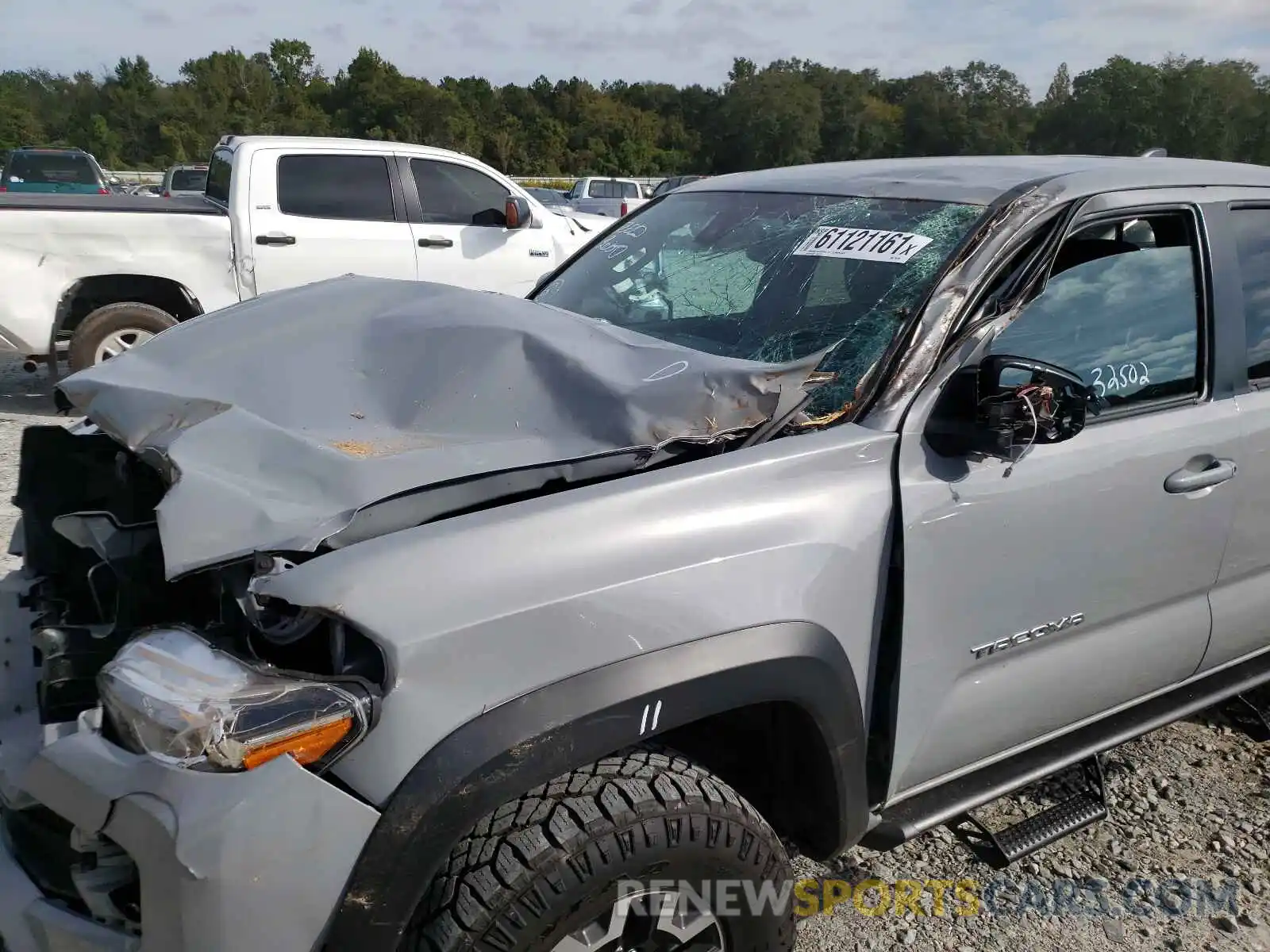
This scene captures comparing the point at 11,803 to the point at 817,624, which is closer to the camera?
the point at 11,803

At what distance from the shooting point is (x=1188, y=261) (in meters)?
2.69

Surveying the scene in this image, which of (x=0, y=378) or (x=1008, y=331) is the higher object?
(x=1008, y=331)

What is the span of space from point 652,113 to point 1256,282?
8483cm

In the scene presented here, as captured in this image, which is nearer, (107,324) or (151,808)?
(151,808)

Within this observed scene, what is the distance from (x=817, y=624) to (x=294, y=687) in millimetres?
938

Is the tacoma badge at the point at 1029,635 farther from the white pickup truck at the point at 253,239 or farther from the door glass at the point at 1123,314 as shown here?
the white pickup truck at the point at 253,239

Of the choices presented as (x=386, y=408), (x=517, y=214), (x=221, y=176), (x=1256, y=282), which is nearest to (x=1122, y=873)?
(x=1256, y=282)

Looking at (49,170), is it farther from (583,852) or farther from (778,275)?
(583,852)

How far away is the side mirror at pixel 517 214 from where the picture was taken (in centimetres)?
794

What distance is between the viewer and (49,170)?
17.0 meters

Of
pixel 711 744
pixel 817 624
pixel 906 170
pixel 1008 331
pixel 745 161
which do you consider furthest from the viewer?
pixel 745 161

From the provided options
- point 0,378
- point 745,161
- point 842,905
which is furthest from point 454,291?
point 745,161

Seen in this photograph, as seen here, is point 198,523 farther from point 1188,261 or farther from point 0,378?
point 0,378

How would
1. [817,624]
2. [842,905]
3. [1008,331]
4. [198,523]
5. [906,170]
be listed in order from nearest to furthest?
[198,523], [817,624], [1008,331], [842,905], [906,170]
